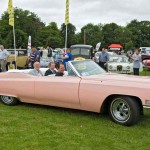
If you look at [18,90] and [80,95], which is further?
[18,90]

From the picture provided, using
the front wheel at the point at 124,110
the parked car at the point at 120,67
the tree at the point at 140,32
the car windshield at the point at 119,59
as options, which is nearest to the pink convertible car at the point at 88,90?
the front wheel at the point at 124,110

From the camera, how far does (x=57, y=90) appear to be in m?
6.91

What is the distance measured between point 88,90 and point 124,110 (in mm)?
838

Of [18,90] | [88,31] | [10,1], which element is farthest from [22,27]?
[18,90]

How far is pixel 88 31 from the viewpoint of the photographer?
306ft

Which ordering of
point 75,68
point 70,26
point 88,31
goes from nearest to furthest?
point 75,68, point 88,31, point 70,26

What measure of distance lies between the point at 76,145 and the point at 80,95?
1.73m

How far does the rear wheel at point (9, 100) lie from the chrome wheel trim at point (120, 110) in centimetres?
282

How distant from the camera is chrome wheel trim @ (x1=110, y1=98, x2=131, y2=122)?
6.12 metres

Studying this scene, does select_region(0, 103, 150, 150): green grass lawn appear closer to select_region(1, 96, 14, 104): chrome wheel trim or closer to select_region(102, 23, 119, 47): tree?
select_region(1, 96, 14, 104): chrome wheel trim

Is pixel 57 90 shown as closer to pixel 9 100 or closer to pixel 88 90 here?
pixel 88 90

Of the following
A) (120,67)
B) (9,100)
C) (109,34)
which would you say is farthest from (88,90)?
(109,34)

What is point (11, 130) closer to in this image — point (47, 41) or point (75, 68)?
point (75, 68)

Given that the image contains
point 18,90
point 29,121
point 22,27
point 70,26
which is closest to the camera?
point 29,121
